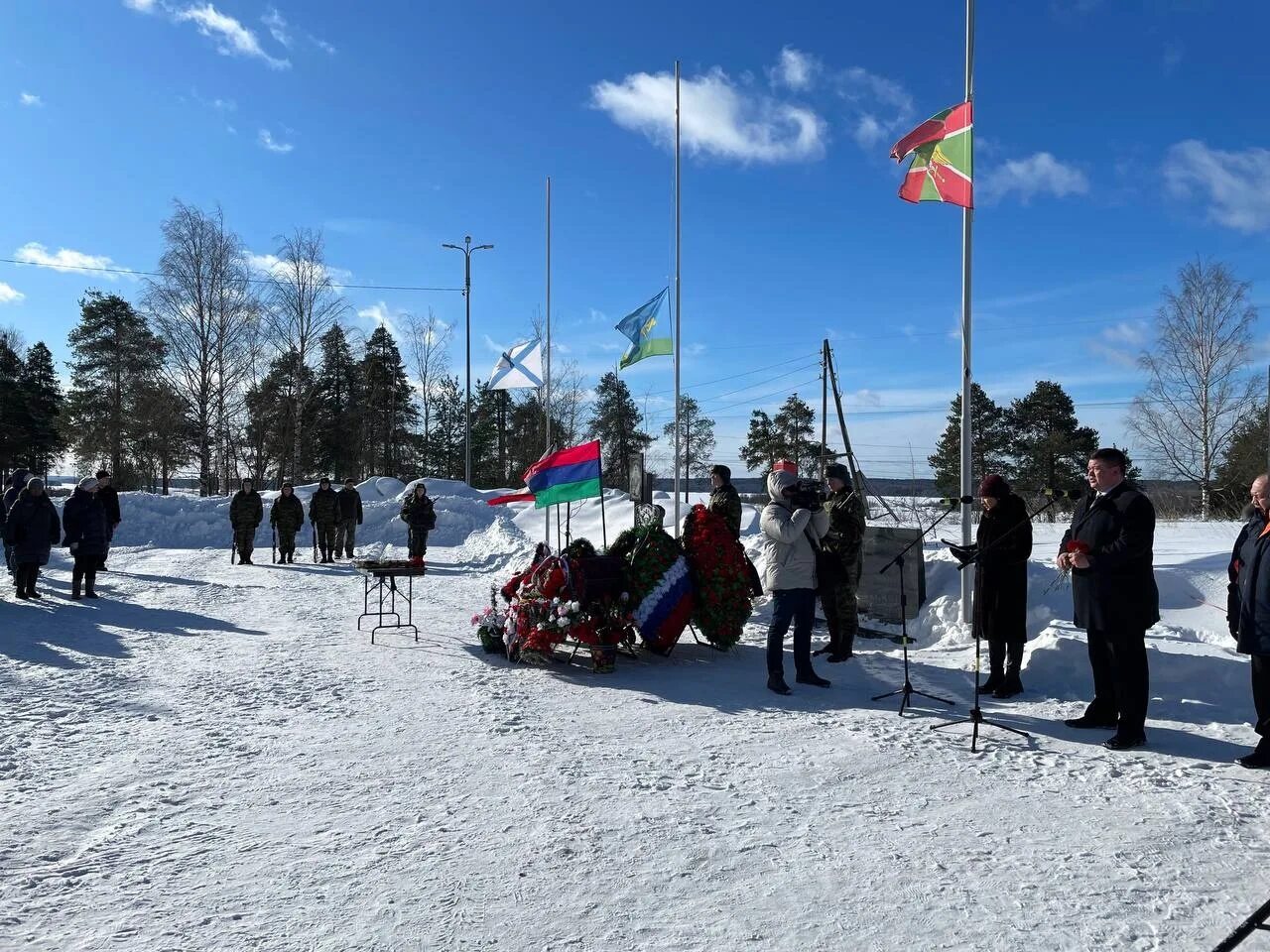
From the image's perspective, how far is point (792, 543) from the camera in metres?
6.98

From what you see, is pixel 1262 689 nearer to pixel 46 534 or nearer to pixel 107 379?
pixel 46 534

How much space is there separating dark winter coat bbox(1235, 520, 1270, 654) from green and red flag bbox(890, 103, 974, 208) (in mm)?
5058

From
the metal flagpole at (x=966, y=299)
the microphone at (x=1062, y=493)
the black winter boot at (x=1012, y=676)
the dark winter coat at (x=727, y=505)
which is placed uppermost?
the metal flagpole at (x=966, y=299)

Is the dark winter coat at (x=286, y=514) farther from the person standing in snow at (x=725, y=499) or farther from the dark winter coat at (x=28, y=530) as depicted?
the person standing in snow at (x=725, y=499)

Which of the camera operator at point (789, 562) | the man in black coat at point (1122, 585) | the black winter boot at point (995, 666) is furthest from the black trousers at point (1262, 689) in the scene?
the camera operator at point (789, 562)

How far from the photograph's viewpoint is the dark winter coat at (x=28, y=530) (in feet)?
39.0

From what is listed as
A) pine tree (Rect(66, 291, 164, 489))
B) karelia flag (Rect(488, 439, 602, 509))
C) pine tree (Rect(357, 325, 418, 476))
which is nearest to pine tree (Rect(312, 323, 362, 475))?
pine tree (Rect(357, 325, 418, 476))

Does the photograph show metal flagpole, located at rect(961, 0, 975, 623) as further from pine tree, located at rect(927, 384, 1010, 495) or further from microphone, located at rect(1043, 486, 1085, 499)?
pine tree, located at rect(927, 384, 1010, 495)

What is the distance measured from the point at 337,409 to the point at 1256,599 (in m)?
54.0

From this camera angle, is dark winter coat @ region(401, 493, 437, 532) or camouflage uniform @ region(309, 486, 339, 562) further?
camouflage uniform @ region(309, 486, 339, 562)

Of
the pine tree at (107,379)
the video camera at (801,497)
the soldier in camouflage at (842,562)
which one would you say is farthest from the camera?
the pine tree at (107,379)

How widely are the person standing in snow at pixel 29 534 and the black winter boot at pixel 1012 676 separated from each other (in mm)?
12186

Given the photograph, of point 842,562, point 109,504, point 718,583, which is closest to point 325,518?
point 109,504

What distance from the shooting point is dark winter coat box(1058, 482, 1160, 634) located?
17.7ft
